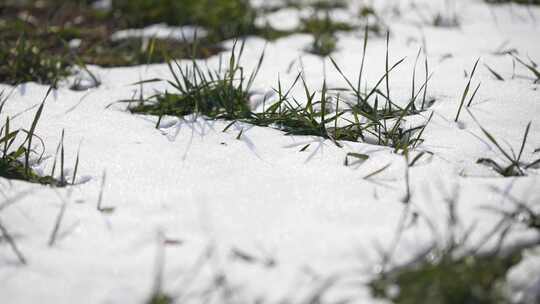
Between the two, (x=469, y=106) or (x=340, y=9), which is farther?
(x=340, y=9)

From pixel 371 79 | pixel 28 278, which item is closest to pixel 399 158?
pixel 371 79

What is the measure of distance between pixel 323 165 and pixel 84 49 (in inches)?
68.7

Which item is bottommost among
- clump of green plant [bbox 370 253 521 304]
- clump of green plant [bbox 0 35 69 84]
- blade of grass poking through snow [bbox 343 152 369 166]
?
clump of green plant [bbox 370 253 521 304]

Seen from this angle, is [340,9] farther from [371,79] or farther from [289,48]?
[371,79]

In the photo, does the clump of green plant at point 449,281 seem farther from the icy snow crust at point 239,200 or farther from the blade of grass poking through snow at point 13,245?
the blade of grass poking through snow at point 13,245

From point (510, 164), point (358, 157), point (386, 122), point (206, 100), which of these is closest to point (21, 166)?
A: point (206, 100)

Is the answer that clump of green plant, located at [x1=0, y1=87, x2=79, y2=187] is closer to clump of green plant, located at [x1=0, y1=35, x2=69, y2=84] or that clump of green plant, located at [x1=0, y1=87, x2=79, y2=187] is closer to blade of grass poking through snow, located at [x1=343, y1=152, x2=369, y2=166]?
clump of green plant, located at [x1=0, y1=35, x2=69, y2=84]

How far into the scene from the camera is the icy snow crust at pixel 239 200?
95 centimetres

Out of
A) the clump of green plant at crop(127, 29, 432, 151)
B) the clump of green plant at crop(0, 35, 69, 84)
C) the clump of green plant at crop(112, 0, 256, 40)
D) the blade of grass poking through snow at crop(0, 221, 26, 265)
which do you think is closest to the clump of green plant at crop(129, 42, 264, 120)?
the clump of green plant at crop(127, 29, 432, 151)

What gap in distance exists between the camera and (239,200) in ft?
3.90

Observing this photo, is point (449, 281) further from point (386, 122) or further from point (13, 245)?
point (13, 245)

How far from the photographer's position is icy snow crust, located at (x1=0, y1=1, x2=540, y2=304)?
953mm

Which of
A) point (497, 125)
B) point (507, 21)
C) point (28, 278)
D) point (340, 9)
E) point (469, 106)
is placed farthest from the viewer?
point (340, 9)

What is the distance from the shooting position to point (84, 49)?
2461mm
